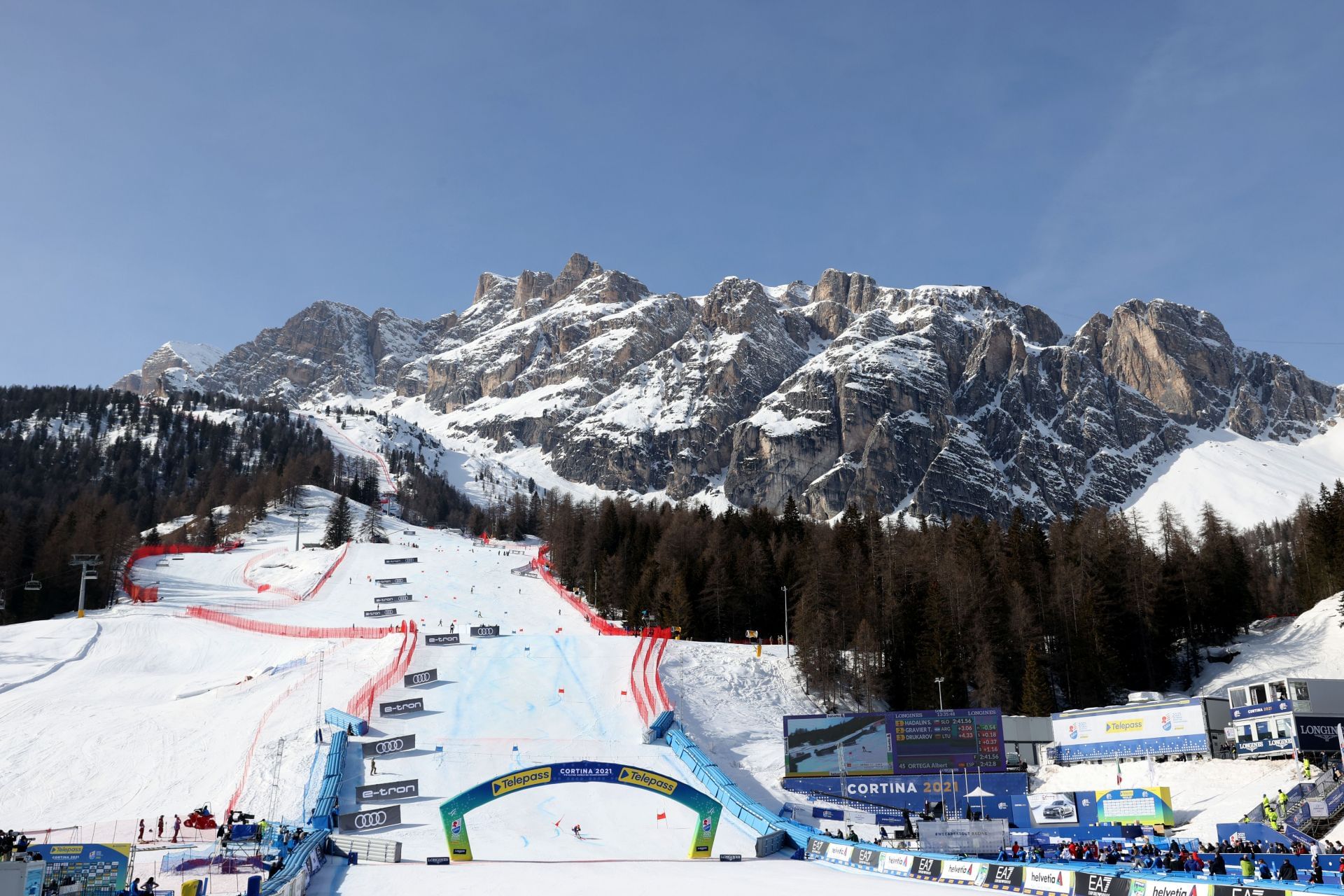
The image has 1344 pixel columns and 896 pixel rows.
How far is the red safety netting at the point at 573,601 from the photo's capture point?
62.0 meters

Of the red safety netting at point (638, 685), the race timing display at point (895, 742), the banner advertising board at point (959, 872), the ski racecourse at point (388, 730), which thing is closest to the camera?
the banner advertising board at point (959, 872)

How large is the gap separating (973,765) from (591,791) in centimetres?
1846

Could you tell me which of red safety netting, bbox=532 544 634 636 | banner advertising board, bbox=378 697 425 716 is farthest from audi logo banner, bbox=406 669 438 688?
red safety netting, bbox=532 544 634 636

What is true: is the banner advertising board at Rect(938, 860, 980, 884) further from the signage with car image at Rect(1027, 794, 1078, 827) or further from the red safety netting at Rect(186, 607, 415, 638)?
the red safety netting at Rect(186, 607, 415, 638)

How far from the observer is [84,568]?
65188 mm

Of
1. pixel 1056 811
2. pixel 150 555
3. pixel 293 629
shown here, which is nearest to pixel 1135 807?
pixel 1056 811

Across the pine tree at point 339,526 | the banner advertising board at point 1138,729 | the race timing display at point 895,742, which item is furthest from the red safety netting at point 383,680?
the pine tree at point 339,526

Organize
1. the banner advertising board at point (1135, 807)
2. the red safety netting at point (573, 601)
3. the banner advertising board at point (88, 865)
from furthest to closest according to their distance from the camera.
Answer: the red safety netting at point (573, 601) → the banner advertising board at point (1135, 807) → the banner advertising board at point (88, 865)

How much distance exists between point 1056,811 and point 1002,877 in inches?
575

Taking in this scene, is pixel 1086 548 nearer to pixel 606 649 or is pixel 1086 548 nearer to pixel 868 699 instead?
pixel 868 699

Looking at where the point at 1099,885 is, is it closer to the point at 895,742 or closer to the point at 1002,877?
the point at 1002,877

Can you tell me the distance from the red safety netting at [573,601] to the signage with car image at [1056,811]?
89.7 ft

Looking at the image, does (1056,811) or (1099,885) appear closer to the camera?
(1099,885)

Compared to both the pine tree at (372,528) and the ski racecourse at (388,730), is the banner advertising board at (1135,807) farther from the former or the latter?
the pine tree at (372,528)
